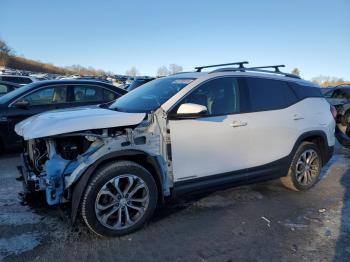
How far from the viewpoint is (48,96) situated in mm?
7777

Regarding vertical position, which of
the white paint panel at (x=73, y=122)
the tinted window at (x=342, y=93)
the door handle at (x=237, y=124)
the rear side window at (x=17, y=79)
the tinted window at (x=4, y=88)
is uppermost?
the rear side window at (x=17, y=79)

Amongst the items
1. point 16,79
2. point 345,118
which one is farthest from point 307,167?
point 16,79

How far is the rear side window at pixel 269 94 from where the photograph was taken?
16.0 ft

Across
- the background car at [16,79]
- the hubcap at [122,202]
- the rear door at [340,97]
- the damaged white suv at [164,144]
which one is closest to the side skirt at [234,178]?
the damaged white suv at [164,144]

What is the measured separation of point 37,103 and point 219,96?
15.4 ft

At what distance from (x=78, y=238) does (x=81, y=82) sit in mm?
5153

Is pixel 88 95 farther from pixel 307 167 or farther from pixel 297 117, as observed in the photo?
pixel 307 167

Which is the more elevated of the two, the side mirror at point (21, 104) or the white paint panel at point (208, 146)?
the side mirror at point (21, 104)

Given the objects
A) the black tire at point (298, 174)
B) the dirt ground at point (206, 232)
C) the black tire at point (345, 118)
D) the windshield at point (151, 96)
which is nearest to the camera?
the dirt ground at point (206, 232)

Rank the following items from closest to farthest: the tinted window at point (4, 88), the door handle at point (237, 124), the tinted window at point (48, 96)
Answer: the door handle at point (237, 124), the tinted window at point (48, 96), the tinted window at point (4, 88)

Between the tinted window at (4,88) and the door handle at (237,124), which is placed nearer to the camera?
the door handle at (237,124)

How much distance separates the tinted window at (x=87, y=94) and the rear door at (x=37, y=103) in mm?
273

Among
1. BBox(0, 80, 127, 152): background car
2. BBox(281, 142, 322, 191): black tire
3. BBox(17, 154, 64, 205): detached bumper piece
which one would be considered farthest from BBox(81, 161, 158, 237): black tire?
BBox(0, 80, 127, 152): background car

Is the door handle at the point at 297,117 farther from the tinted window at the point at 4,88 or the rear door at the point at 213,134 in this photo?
the tinted window at the point at 4,88
